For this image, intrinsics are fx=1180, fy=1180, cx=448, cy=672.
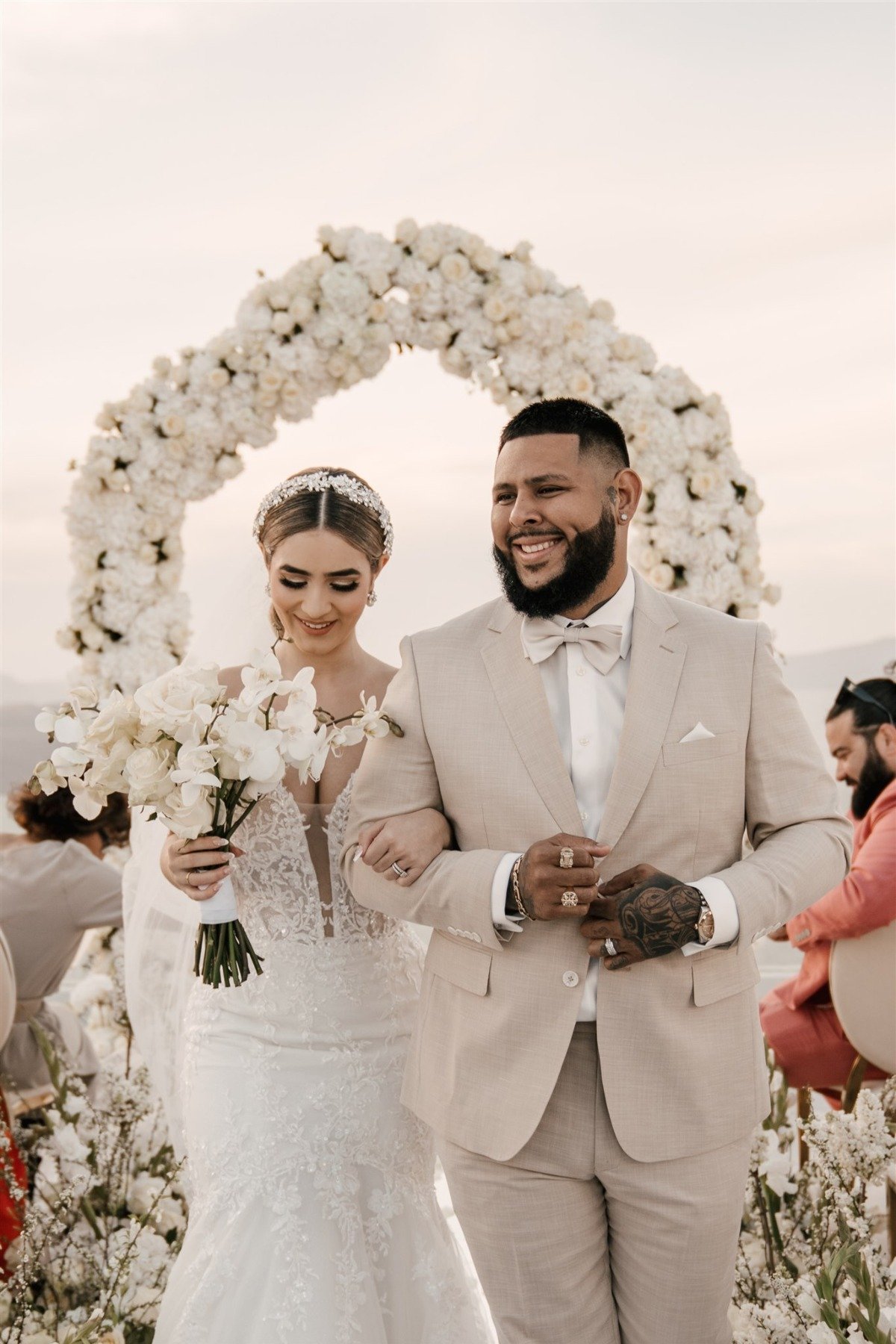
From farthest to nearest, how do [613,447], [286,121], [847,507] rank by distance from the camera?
[847,507]
[286,121]
[613,447]

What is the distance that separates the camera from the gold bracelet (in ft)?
7.76

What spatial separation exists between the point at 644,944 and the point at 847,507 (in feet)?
13.6

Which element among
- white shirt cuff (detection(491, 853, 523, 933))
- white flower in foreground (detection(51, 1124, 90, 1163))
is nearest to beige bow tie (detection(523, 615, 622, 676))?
white shirt cuff (detection(491, 853, 523, 933))

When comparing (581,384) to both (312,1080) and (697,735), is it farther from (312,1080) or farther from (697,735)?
(312,1080)

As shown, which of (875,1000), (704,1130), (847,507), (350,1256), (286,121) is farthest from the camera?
(847,507)

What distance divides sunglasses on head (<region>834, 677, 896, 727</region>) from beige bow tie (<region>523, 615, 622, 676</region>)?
234 cm

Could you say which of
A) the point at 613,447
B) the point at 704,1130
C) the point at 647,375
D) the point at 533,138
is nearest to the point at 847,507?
the point at 647,375

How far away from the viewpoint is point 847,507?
231 inches

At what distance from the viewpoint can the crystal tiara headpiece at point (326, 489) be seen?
10.8 ft

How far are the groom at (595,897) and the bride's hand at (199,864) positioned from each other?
12.5 inches

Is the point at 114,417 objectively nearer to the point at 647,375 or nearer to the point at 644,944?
the point at 647,375

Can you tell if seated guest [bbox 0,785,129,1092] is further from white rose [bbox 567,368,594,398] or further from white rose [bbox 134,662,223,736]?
white rose [bbox 567,368,594,398]

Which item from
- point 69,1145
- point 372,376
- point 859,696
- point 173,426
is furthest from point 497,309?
point 69,1145

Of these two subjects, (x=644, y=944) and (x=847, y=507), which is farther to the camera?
(x=847, y=507)
